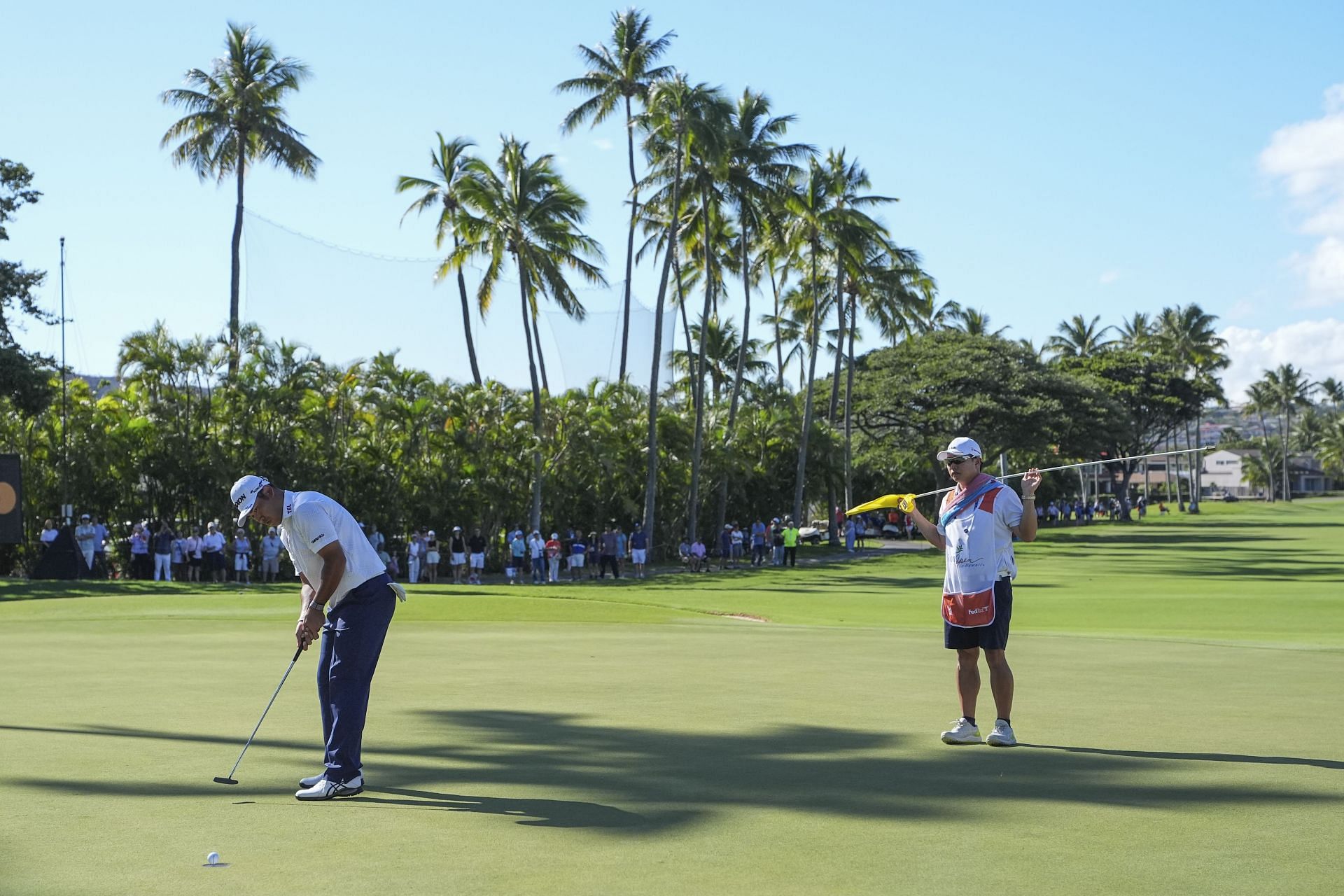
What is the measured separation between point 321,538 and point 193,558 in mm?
29827

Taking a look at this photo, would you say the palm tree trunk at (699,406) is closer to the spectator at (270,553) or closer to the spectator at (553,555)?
the spectator at (553,555)

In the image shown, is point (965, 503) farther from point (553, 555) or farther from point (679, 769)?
point (553, 555)

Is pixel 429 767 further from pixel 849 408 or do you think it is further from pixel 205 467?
pixel 849 408

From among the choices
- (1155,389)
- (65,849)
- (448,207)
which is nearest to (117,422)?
(448,207)

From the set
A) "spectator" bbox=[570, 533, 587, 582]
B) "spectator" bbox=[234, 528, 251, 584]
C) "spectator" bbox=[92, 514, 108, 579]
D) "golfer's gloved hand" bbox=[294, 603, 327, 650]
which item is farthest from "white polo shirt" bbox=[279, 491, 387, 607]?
"spectator" bbox=[570, 533, 587, 582]

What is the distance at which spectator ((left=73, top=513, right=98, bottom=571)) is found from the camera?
114 feet

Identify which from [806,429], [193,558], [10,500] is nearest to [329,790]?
[10,500]

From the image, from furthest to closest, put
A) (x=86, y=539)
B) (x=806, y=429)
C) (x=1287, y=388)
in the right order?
1. (x=1287, y=388)
2. (x=806, y=429)
3. (x=86, y=539)

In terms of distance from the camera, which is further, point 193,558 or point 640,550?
point 640,550

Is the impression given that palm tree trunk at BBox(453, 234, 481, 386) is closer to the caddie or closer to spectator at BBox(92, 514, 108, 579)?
spectator at BBox(92, 514, 108, 579)

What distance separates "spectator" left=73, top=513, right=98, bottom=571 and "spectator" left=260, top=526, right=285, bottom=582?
416 cm

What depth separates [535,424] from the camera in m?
45.4

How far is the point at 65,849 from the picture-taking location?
18.5 feet

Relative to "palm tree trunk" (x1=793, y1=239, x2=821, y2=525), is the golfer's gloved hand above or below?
below
